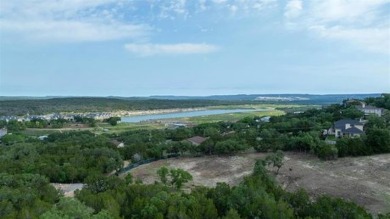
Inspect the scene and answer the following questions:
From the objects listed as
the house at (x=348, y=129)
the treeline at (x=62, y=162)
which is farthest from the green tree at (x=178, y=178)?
the house at (x=348, y=129)

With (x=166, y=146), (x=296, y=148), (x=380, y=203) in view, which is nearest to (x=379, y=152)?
(x=296, y=148)

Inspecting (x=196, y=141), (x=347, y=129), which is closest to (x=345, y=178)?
(x=347, y=129)

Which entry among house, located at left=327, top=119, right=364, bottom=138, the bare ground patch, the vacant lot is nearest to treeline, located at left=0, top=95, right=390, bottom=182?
house, located at left=327, top=119, right=364, bottom=138

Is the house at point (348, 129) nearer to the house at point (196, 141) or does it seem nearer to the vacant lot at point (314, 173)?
the vacant lot at point (314, 173)

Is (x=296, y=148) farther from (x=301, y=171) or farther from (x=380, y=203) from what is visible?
(x=380, y=203)

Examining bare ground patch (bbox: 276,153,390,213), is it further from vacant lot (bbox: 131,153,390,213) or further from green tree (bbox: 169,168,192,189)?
green tree (bbox: 169,168,192,189)
